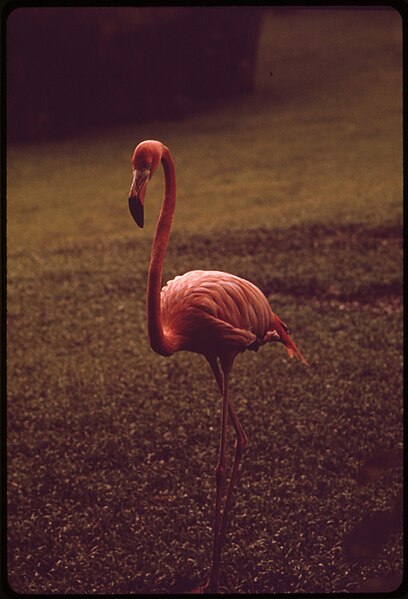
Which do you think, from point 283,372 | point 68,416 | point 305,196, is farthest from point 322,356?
point 305,196

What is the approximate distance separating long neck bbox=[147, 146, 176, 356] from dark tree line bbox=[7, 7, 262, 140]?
452cm

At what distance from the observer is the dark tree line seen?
19.3ft

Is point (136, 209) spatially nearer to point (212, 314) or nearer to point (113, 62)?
point (212, 314)

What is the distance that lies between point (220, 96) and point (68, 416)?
4.94 metres

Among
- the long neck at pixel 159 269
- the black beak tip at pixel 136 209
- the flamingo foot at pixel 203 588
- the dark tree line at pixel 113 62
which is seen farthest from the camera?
the dark tree line at pixel 113 62

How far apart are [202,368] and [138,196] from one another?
204 centimetres

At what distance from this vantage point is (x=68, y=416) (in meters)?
2.91

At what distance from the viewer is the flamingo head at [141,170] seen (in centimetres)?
124

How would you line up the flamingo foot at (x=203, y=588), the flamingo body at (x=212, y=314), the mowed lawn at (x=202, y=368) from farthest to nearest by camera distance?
the mowed lawn at (x=202, y=368)
the flamingo foot at (x=203, y=588)
the flamingo body at (x=212, y=314)

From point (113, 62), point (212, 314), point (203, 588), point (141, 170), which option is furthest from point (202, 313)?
point (113, 62)

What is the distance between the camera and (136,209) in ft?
4.06

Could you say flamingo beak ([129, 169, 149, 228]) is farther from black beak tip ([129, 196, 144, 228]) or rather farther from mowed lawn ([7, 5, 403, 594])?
mowed lawn ([7, 5, 403, 594])

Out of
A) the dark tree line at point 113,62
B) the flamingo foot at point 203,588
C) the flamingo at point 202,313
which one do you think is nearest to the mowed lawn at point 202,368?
the flamingo foot at point 203,588

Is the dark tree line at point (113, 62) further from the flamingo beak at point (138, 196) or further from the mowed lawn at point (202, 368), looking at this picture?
the flamingo beak at point (138, 196)
